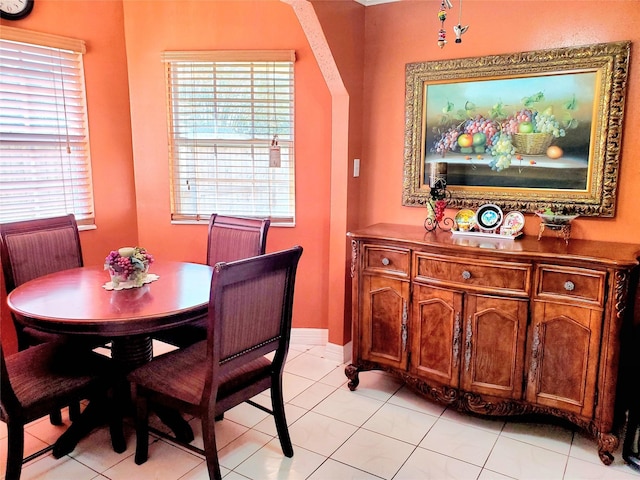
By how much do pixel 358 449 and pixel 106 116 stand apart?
272 cm

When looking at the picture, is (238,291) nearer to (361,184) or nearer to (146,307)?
(146,307)

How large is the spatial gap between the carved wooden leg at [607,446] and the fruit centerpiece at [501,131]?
147 cm

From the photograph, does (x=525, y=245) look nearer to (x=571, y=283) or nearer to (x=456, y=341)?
(x=571, y=283)

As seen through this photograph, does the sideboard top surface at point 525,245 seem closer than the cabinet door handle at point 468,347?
Yes

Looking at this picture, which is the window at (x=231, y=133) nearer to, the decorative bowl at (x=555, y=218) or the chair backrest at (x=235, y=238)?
the chair backrest at (x=235, y=238)

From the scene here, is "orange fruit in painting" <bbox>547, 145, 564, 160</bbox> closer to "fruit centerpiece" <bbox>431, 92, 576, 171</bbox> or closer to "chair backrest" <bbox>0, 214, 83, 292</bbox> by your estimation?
"fruit centerpiece" <bbox>431, 92, 576, 171</bbox>

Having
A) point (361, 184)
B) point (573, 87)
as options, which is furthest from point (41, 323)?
point (573, 87)

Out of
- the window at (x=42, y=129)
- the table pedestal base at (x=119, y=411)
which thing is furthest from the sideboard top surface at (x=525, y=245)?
the window at (x=42, y=129)

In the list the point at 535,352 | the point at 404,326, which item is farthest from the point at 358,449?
the point at 535,352

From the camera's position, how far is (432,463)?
2.19 meters

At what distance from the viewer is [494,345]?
2.41 meters

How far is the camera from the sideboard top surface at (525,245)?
7.04ft

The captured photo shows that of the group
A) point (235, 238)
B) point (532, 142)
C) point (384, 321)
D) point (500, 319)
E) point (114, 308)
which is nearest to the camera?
point (114, 308)

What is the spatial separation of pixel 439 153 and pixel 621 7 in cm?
115
